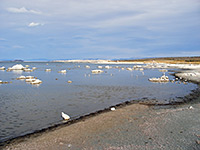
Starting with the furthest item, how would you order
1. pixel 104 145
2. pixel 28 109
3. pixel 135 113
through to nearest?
1. pixel 28 109
2. pixel 135 113
3. pixel 104 145

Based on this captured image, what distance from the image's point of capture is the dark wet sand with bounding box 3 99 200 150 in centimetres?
862

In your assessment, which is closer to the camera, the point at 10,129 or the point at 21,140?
the point at 21,140

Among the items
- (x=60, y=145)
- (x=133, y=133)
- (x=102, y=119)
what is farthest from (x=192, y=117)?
(x=60, y=145)

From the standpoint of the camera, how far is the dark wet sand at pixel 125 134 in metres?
8.62

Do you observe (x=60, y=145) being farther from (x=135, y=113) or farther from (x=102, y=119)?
(x=135, y=113)

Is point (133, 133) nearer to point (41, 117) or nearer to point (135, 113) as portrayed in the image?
point (135, 113)

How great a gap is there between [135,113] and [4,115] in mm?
9637

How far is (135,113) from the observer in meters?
14.2

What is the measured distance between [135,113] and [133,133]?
4.30 meters

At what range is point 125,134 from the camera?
996 cm

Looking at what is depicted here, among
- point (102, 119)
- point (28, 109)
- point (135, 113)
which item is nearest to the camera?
point (102, 119)

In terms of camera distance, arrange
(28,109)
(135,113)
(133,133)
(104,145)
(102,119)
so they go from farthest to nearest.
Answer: (28,109)
(135,113)
(102,119)
(133,133)
(104,145)

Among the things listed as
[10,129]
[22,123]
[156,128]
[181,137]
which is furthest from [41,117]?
[181,137]

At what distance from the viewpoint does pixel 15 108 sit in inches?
679
